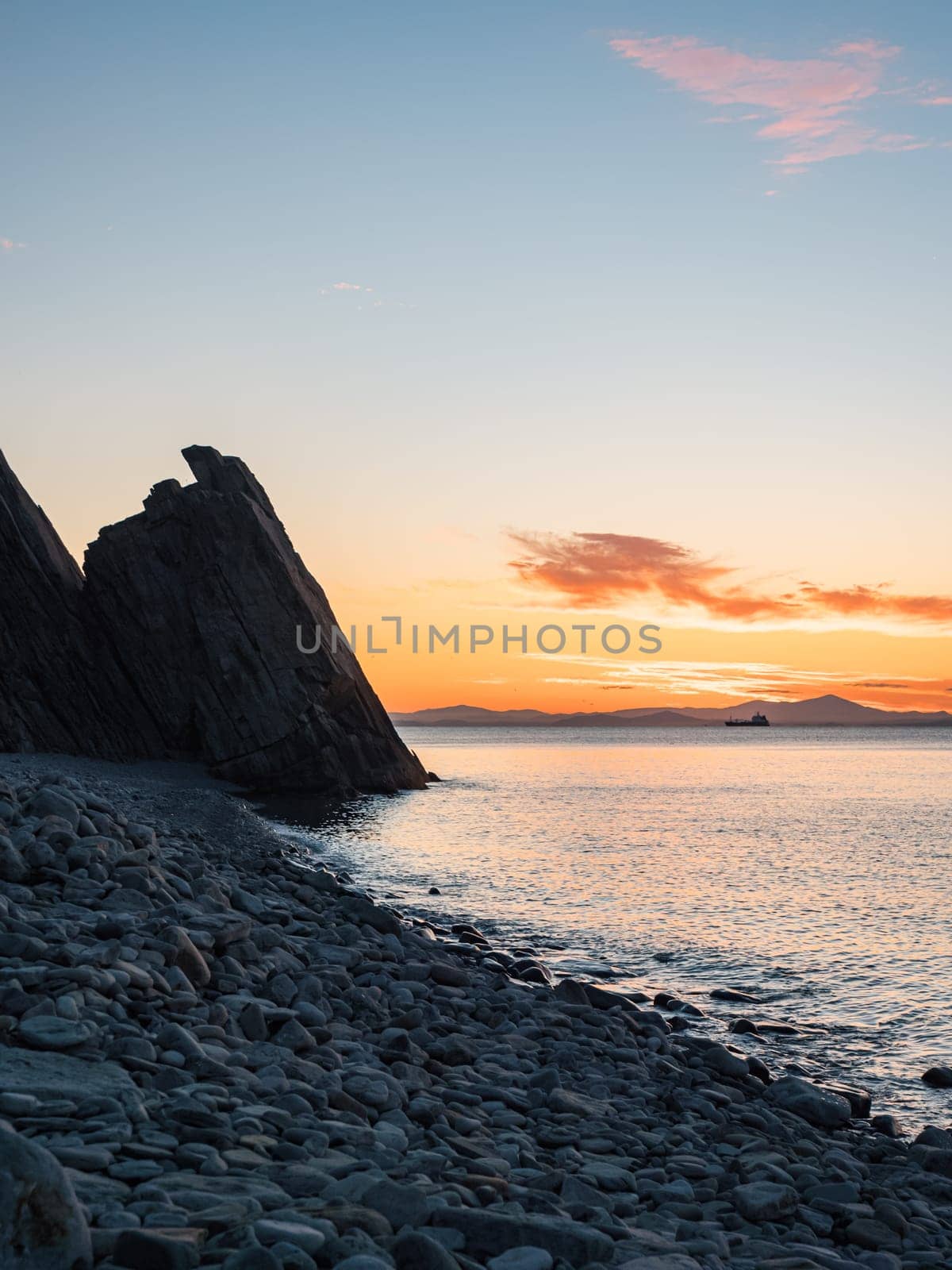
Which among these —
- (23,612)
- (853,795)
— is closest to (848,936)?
(23,612)

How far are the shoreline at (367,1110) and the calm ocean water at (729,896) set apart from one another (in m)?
2.92

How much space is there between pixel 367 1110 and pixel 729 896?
2025 cm

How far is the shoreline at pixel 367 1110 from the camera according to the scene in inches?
217

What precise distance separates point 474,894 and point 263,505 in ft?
111

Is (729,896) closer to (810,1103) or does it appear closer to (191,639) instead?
(810,1103)

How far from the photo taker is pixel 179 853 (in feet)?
56.4

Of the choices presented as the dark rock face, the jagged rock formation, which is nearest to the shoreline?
the dark rock face

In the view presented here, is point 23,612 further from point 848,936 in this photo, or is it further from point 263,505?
point 848,936

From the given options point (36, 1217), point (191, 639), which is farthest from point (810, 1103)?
point (191, 639)

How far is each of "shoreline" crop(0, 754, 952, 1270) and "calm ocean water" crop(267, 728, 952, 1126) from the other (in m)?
2.92

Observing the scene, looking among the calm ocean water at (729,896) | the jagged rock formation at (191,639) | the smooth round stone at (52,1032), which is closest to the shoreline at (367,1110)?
the smooth round stone at (52,1032)

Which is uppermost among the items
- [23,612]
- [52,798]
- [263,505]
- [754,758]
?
A: [263,505]

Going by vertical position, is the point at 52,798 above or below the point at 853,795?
above

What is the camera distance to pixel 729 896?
2634cm
